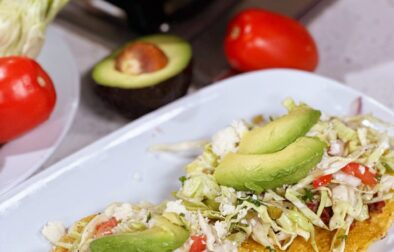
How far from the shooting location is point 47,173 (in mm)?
2203

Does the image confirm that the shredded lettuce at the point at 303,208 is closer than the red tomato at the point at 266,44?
Yes

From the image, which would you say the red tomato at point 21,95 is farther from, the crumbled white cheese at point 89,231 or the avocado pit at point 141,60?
the crumbled white cheese at point 89,231

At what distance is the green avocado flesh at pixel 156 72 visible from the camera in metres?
2.52

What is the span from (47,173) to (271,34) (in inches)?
42.9

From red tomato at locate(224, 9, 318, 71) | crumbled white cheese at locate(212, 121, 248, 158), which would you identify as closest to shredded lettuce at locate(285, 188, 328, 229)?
crumbled white cheese at locate(212, 121, 248, 158)

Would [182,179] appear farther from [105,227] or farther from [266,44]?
[266,44]

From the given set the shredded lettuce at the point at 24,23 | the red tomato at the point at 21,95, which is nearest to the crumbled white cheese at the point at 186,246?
the red tomato at the point at 21,95

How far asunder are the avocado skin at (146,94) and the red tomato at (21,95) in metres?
0.28

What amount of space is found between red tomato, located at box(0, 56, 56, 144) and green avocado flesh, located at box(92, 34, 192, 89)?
26 cm

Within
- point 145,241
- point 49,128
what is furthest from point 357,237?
point 49,128

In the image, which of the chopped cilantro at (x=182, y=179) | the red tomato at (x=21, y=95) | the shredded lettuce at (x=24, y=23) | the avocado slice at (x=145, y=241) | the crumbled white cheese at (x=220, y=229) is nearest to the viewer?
the avocado slice at (x=145, y=241)

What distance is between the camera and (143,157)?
238cm

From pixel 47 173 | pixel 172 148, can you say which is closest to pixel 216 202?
pixel 172 148

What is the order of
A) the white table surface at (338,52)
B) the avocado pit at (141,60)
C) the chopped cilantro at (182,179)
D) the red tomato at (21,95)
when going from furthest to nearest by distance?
the white table surface at (338,52) < the avocado pit at (141,60) < the red tomato at (21,95) < the chopped cilantro at (182,179)
